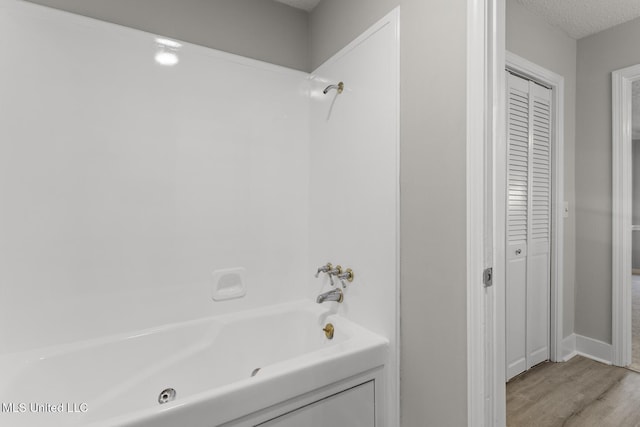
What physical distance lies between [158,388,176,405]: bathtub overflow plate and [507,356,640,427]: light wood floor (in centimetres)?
191

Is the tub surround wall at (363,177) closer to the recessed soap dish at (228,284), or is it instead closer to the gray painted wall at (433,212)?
the gray painted wall at (433,212)

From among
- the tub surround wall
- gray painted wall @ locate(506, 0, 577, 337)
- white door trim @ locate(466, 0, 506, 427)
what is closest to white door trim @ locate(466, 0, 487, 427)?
white door trim @ locate(466, 0, 506, 427)

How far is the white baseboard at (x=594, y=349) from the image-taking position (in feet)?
7.99

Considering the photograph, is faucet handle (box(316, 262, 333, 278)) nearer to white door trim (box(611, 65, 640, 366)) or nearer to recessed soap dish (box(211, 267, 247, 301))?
recessed soap dish (box(211, 267, 247, 301))

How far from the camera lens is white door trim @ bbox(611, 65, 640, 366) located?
7.72ft

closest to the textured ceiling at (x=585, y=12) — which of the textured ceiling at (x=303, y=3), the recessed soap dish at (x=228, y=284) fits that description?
the textured ceiling at (x=303, y=3)

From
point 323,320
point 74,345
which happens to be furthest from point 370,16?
point 74,345

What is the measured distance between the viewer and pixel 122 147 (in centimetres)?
158

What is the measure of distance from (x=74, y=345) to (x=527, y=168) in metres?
2.97

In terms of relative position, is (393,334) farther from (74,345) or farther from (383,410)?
(74,345)

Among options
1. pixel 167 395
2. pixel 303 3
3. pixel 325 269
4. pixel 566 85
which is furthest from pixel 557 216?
pixel 167 395

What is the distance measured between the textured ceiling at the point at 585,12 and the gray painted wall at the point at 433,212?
146 centimetres

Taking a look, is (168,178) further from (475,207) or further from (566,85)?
(566,85)

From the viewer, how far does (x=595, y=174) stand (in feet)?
8.18
